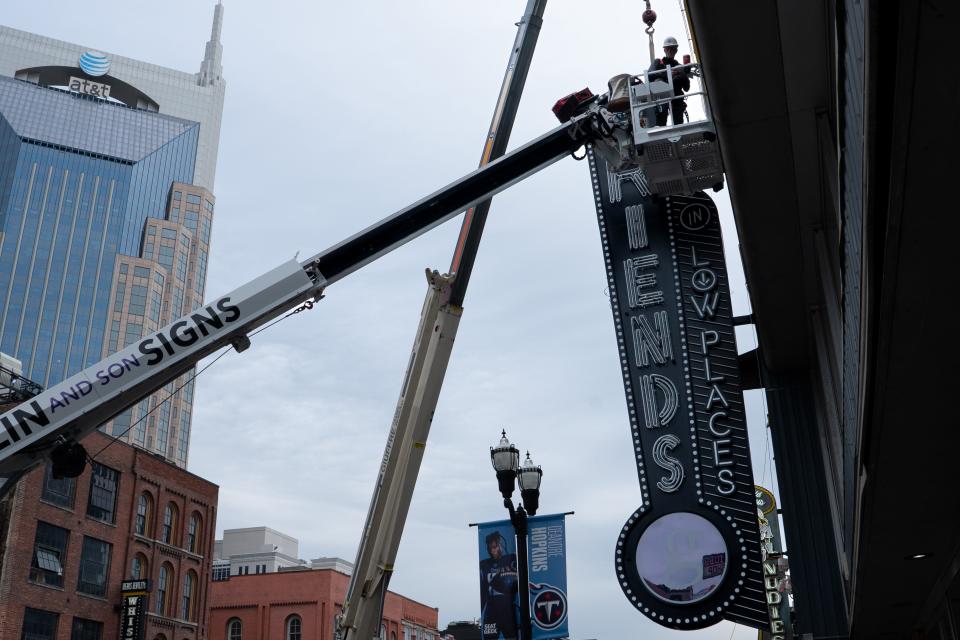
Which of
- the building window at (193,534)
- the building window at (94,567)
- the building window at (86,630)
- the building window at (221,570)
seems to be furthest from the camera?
the building window at (221,570)

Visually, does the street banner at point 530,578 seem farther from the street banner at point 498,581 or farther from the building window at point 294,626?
the building window at point 294,626

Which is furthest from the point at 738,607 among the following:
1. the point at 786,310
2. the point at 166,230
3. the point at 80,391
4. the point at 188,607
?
the point at 166,230

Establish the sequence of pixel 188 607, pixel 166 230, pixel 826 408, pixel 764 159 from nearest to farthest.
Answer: pixel 764 159 < pixel 826 408 < pixel 188 607 < pixel 166 230

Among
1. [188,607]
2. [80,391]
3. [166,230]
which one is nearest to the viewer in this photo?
[80,391]

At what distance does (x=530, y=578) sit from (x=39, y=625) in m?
33.0

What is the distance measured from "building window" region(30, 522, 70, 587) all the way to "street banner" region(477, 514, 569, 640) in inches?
1241

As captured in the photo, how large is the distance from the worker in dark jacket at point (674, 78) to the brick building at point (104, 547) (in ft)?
100

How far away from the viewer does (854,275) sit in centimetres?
568

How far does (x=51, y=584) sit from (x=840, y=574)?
36.2 meters

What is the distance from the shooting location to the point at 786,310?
14.9m

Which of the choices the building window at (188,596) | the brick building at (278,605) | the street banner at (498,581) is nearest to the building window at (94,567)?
the building window at (188,596)

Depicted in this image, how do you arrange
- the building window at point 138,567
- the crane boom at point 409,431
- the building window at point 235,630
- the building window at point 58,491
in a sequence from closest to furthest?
the crane boom at point 409,431 < the building window at point 58,491 < the building window at point 138,567 < the building window at point 235,630

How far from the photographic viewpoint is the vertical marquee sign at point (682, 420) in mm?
15078

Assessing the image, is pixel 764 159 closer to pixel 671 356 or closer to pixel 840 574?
pixel 671 356
